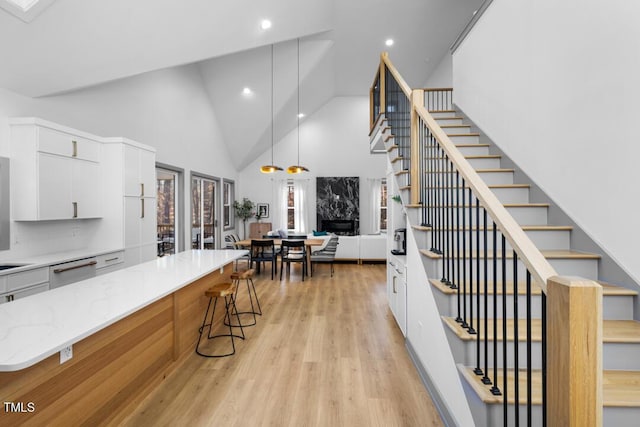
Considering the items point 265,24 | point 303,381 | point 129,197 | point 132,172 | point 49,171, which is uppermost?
point 265,24

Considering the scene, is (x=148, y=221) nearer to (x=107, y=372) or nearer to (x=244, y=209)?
(x=107, y=372)

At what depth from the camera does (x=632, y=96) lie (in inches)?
75.2

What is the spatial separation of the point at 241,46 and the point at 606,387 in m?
5.64

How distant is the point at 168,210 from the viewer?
257 inches

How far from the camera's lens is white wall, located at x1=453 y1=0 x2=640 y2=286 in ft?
6.45

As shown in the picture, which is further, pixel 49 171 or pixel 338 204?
pixel 338 204

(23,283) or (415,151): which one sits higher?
(415,151)

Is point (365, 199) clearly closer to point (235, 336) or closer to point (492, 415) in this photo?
point (235, 336)

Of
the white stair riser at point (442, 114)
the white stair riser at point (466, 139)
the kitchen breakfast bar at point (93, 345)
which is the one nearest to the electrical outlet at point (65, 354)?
the kitchen breakfast bar at point (93, 345)

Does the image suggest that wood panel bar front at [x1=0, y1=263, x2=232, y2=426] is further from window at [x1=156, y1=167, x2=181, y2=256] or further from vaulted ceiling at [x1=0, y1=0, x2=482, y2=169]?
window at [x1=156, y1=167, x2=181, y2=256]

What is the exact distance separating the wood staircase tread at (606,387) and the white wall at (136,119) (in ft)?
13.9

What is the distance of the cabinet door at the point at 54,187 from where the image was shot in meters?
3.38

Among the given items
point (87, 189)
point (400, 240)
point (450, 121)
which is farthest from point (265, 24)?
point (400, 240)

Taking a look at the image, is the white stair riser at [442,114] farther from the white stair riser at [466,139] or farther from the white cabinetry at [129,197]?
the white cabinetry at [129,197]
